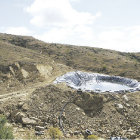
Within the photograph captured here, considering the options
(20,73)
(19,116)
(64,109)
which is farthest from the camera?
(20,73)

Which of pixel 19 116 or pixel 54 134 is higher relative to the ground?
pixel 19 116

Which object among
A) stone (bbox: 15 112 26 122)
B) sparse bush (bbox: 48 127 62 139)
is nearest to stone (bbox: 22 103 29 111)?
stone (bbox: 15 112 26 122)

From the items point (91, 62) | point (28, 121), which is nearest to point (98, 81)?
point (91, 62)

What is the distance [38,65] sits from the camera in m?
23.1

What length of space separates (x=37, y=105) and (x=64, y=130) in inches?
121

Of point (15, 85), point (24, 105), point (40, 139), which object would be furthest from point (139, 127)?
point (15, 85)

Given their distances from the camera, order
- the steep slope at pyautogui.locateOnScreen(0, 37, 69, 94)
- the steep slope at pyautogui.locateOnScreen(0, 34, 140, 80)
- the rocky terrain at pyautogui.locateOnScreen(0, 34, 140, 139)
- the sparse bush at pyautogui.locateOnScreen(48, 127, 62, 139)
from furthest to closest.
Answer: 1. the steep slope at pyautogui.locateOnScreen(0, 34, 140, 80)
2. the steep slope at pyautogui.locateOnScreen(0, 37, 69, 94)
3. the rocky terrain at pyautogui.locateOnScreen(0, 34, 140, 139)
4. the sparse bush at pyautogui.locateOnScreen(48, 127, 62, 139)

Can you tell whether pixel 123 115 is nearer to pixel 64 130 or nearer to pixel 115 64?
pixel 64 130

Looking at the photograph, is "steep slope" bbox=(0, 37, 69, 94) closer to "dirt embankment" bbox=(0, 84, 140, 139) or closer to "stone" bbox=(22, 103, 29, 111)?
"dirt embankment" bbox=(0, 84, 140, 139)

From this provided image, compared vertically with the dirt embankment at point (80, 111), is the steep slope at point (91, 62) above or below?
above

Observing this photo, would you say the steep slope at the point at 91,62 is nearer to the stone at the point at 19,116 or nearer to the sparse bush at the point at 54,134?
the sparse bush at the point at 54,134

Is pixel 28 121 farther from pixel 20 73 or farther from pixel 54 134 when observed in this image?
pixel 20 73

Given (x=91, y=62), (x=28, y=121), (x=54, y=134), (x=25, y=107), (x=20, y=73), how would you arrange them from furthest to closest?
(x=91, y=62)
(x=20, y=73)
(x=25, y=107)
(x=28, y=121)
(x=54, y=134)

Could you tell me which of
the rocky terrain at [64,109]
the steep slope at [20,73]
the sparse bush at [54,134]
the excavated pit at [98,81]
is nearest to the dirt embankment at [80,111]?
the rocky terrain at [64,109]
